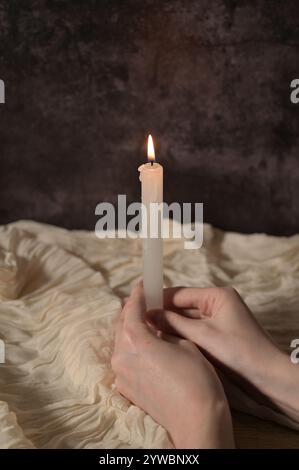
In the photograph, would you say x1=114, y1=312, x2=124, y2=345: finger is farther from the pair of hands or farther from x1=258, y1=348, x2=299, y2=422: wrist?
x1=258, y1=348, x2=299, y2=422: wrist

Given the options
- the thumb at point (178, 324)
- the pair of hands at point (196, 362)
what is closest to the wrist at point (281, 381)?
the pair of hands at point (196, 362)

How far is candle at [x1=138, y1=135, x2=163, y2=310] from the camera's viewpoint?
1.11 m

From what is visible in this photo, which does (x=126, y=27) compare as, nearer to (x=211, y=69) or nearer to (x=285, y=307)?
(x=211, y=69)

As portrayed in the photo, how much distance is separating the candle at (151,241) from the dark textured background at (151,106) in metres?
0.45

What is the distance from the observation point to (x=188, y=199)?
5.49ft

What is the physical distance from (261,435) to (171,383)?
16 centimetres

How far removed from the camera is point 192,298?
4.05ft

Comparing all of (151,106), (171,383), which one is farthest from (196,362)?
(151,106)

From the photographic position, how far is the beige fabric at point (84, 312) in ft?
3.71

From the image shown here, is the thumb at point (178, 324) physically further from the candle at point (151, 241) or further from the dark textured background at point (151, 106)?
the dark textured background at point (151, 106)

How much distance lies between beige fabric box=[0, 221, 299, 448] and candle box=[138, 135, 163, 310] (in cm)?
13

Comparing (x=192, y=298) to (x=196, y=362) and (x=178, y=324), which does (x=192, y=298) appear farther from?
(x=196, y=362)
